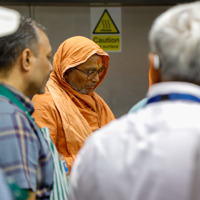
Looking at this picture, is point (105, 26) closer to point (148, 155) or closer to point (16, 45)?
point (16, 45)

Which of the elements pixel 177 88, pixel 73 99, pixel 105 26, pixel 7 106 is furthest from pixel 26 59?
pixel 105 26

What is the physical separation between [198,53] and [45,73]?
640mm

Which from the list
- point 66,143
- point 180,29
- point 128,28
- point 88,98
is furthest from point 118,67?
point 180,29

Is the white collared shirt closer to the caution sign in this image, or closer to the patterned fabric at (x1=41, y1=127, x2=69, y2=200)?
the patterned fabric at (x1=41, y1=127, x2=69, y2=200)

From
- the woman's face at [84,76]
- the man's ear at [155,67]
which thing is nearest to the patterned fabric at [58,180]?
the man's ear at [155,67]

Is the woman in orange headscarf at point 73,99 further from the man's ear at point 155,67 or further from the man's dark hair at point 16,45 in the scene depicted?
the man's ear at point 155,67

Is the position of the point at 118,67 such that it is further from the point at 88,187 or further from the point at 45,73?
the point at 88,187

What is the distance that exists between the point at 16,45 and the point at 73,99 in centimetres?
93

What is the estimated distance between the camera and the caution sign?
253 centimetres

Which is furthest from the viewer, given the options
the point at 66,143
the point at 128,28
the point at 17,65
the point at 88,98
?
the point at 128,28

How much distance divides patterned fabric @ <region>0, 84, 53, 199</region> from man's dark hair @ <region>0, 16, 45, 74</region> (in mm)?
87

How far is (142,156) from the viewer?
0.67 metres

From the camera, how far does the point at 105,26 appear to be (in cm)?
258

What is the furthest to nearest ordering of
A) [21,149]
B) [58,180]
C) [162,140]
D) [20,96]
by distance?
1. [58,180]
2. [20,96]
3. [21,149]
4. [162,140]
